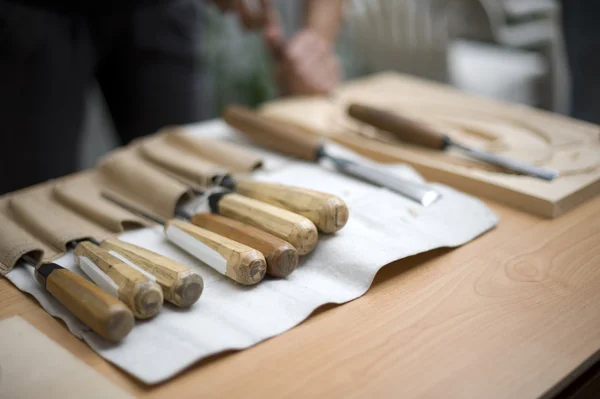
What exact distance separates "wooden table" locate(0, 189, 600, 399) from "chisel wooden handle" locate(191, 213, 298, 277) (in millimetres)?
62

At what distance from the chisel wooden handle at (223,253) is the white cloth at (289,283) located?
0.01m

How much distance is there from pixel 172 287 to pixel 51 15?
767mm

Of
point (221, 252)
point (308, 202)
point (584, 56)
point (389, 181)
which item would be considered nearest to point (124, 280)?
point (221, 252)

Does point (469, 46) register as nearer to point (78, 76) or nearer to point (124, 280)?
point (78, 76)

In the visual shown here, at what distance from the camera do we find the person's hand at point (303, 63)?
122 centimetres

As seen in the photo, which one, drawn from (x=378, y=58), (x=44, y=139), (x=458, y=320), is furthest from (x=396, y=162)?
(x=378, y=58)

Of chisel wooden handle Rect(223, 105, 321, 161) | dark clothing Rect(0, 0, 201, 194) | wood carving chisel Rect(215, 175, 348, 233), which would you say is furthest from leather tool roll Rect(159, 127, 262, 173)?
dark clothing Rect(0, 0, 201, 194)

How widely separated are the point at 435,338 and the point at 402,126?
510 millimetres

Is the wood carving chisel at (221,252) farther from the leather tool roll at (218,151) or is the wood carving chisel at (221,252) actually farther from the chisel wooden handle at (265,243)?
the leather tool roll at (218,151)

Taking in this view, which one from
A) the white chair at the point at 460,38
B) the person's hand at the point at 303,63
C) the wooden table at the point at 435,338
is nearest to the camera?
the wooden table at the point at 435,338

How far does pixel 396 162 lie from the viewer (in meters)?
0.96

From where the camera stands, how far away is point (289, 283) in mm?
622

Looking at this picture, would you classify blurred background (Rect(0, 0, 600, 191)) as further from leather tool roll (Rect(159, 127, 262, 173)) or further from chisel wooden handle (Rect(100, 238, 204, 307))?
chisel wooden handle (Rect(100, 238, 204, 307))

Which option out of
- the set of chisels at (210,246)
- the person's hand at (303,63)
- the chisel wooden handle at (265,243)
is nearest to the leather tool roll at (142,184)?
the set of chisels at (210,246)
